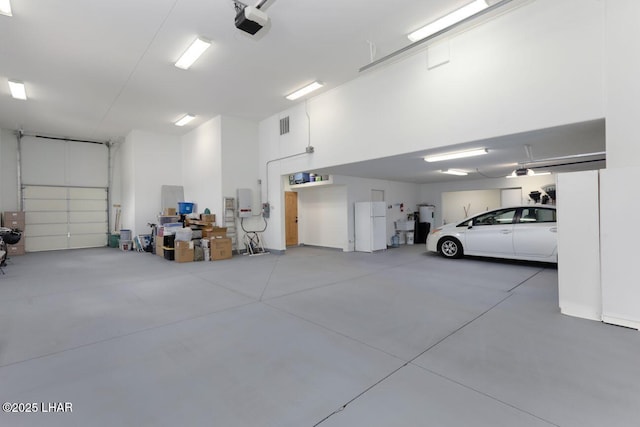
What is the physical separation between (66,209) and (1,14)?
8454 mm

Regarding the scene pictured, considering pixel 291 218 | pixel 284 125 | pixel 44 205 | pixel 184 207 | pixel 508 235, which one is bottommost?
pixel 508 235

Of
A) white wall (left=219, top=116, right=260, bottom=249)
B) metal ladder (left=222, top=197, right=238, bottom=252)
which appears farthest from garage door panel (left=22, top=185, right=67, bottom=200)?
metal ladder (left=222, top=197, right=238, bottom=252)

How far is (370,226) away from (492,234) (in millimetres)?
3060

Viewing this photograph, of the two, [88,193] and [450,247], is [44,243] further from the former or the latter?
[450,247]

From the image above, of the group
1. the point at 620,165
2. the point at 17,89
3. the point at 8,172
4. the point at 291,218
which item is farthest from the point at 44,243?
the point at 620,165

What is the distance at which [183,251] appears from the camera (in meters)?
6.97

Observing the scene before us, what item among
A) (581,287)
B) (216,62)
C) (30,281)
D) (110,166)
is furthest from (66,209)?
(581,287)

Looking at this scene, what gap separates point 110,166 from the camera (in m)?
10.9

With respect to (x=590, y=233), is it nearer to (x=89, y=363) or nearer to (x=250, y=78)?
(x=89, y=363)

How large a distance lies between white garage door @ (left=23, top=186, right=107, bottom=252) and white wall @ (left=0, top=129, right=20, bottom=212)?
0.95 feet

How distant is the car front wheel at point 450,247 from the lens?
676 centimetres

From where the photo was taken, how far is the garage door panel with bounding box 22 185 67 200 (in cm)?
944

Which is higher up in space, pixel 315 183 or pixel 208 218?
pixel 315 183

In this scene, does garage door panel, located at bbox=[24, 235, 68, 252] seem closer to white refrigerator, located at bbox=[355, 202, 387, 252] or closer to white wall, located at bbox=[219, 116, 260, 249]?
white wall, located at bbox=[219, 116, 260, 249]
